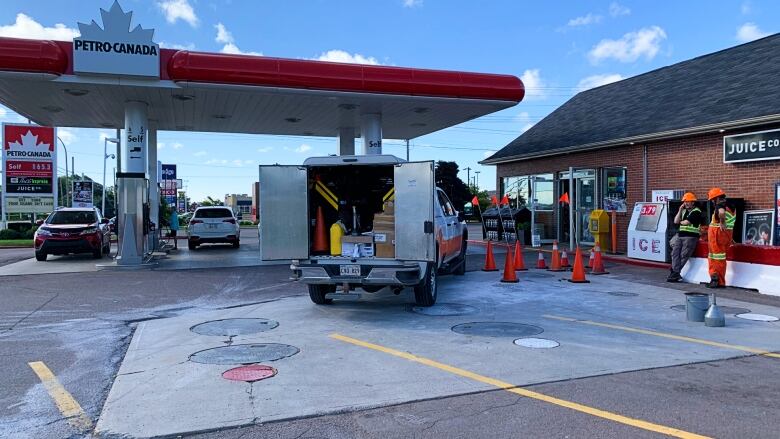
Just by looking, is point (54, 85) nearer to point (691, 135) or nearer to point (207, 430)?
point (207, 430)

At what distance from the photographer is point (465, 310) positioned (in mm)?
9375

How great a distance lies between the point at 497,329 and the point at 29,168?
2670 cm

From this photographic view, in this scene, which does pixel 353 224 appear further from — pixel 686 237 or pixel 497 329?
pixel 686 237

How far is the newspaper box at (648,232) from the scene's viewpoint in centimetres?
1475

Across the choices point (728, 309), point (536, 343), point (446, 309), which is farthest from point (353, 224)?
point (728, 309)

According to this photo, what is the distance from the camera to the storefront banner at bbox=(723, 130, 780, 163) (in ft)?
42.6

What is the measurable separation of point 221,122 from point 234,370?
56.2ft

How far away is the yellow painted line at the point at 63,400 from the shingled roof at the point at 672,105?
45.3 ft

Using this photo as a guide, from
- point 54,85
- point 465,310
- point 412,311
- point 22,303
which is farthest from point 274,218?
point 54,85

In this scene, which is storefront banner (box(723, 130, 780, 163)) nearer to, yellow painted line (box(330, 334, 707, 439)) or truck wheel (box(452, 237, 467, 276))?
truck wheel (box(452, 237, 467, 276))

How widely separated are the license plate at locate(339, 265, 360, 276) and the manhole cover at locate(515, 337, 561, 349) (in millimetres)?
2590

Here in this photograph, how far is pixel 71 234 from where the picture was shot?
17719 mm

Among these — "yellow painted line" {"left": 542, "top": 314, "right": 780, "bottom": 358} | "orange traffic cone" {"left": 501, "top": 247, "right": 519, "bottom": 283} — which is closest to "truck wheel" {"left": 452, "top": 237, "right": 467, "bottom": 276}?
"orange traffic cone" {"left": 501, "top": 247, "right": 519, "bottom": 283}

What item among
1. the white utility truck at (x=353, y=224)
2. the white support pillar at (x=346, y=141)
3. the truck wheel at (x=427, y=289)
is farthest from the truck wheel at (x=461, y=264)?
the white support pillar at (x=346, y=141)
